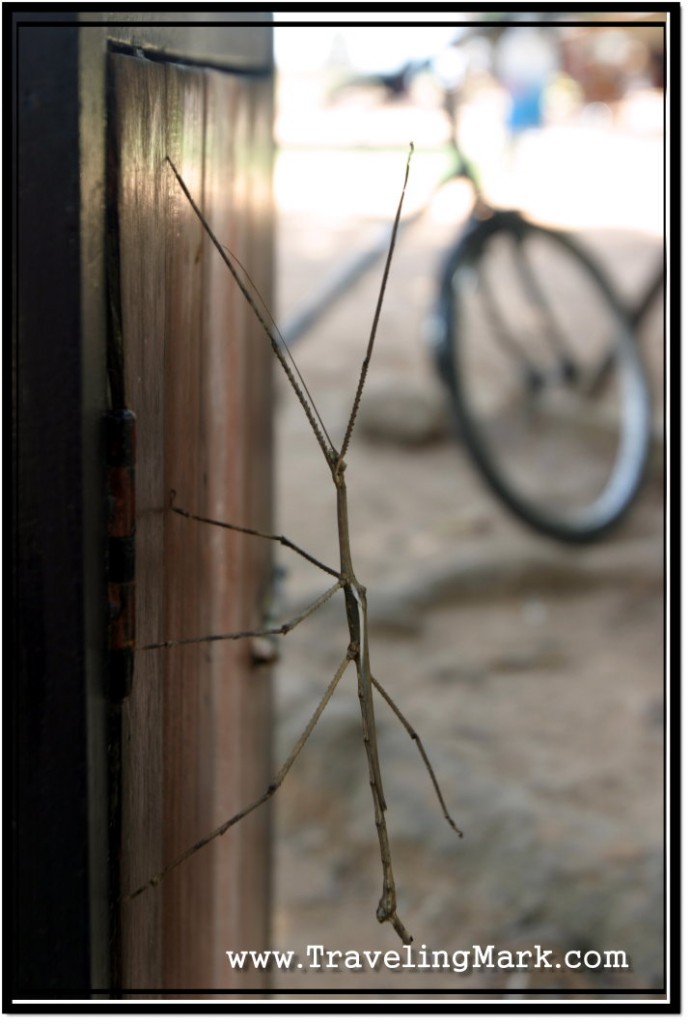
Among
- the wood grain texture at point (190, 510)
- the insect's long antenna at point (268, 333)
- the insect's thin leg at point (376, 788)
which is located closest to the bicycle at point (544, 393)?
the wood grain texture at point (190, 510)

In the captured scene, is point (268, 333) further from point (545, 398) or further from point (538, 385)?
point (545, 398)

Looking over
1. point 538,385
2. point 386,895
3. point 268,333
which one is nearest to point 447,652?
point 538,385

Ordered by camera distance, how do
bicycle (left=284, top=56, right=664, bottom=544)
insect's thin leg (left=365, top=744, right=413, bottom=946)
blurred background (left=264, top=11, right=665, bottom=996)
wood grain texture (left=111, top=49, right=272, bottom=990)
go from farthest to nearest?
bicycle (left=284, top=56, right=664, bottom=544) < blurred background (left=264, top=11, right=665, bottom=996) < insect's thin leg (left=365, top=744, right=413, bottom=946) < wood grain texture (left=111, top=49, right=272, bottom=990)

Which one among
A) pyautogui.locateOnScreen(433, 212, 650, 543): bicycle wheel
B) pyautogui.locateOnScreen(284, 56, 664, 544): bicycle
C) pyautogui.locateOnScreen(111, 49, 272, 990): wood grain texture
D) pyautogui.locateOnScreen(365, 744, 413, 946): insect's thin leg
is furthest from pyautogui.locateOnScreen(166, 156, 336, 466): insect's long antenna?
pyautogui.locateOnScreen(433, 212, 650, 543): bicycle wheel

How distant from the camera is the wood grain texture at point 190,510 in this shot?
82 centimetres

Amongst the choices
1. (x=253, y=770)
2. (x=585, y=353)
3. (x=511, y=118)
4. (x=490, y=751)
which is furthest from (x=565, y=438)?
(x=253, y=770)

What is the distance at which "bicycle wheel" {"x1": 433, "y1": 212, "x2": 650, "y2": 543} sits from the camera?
14.8 ft

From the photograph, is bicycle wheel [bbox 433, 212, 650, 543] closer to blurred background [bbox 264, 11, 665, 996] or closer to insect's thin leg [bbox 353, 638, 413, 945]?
blurred background [bbox 264, 11, 665, 996]

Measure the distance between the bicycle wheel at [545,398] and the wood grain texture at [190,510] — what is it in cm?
274

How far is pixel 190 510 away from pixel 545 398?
4.69 metres

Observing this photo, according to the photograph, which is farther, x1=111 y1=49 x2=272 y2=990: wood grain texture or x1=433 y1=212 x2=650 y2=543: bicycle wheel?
x1=433 y1=212 x2=650 y2=543: bicycle wheel

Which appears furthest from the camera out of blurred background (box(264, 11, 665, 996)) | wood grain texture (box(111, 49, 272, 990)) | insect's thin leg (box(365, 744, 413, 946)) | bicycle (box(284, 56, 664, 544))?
bicycle (box(284, 56, 664, 544))

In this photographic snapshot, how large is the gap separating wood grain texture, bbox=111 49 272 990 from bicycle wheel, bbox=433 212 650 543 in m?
2.74

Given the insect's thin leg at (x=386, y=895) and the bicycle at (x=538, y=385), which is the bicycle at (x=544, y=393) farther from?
the insect's thin leg at (x=386, y=895)
